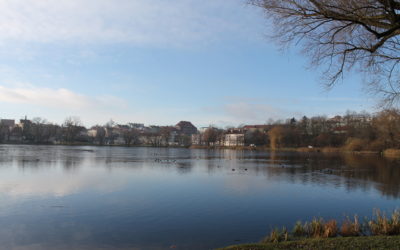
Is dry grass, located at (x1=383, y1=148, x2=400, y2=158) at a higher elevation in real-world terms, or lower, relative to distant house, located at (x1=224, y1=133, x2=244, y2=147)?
lower

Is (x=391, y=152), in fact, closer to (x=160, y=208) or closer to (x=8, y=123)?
(x=160, y=208)

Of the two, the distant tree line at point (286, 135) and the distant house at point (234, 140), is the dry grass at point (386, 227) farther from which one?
the distant house at point (234, 140)

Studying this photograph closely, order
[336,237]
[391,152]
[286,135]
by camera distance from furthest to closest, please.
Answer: [286,135], [391,152], [336,237]

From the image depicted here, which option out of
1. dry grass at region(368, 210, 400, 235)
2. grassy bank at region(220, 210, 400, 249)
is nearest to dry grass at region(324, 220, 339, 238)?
grassy bank at region(220, 210, 400, 249)

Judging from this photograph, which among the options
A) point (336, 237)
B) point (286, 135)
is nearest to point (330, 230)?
point (336, 237)

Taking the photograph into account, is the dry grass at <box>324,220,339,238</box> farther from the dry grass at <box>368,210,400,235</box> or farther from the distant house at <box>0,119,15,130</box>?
the distant house at <box>0,119,15,130</box>

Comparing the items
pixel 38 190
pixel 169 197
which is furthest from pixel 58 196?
pixel 169 197

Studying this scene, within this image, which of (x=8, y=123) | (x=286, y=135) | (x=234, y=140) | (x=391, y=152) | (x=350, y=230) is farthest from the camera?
(x=8, y=123)

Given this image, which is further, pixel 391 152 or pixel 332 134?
pixel 332 134

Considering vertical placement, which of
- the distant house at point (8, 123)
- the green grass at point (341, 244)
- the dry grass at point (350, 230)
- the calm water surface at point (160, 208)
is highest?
the distant house at point (8, 123)

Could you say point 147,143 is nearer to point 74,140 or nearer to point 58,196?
point 74,140

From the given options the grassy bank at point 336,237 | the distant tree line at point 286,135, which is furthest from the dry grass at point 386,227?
the distant tree line at point 286,135

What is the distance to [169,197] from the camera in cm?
1748

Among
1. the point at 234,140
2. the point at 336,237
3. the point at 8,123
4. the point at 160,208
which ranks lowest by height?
the point at 160,208
